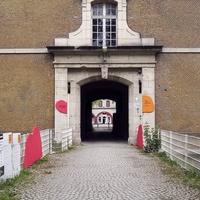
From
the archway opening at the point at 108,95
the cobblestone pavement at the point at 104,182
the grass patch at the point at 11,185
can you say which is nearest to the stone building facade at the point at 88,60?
the archway opening at the point at 108,95

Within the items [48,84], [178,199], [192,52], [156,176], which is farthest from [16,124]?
[178,199]

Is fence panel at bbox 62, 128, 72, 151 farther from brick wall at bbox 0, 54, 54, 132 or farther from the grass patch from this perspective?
the grass patch

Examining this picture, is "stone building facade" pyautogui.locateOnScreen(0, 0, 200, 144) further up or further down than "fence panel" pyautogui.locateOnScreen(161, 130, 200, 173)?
further up

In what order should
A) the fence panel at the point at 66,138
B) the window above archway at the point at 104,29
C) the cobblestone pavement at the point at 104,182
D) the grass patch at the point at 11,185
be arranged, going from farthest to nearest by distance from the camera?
the window above archway at the point at 104,29
the fence panel at the point at 66,138
the cobblestone pavement at the point at 104,182
the grass patch at the point at 11,185

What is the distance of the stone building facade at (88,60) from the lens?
19.4m

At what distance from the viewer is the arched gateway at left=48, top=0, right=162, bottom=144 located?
762 inches

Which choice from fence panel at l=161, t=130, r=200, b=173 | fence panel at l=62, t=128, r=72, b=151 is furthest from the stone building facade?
fence panel at l=161, t=130, r=200, b=173

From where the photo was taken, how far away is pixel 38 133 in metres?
12.5

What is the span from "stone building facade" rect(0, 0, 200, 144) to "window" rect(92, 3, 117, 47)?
1.39 ft

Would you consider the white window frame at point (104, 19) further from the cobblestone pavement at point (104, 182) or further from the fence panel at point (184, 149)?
the cobblestone pavement at point (104, 182)

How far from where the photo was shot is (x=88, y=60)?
1947 cm

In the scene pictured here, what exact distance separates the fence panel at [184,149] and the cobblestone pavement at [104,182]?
0.72 metres

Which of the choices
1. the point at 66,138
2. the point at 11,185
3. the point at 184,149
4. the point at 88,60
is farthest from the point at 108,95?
the point at 11,185

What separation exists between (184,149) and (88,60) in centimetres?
988
